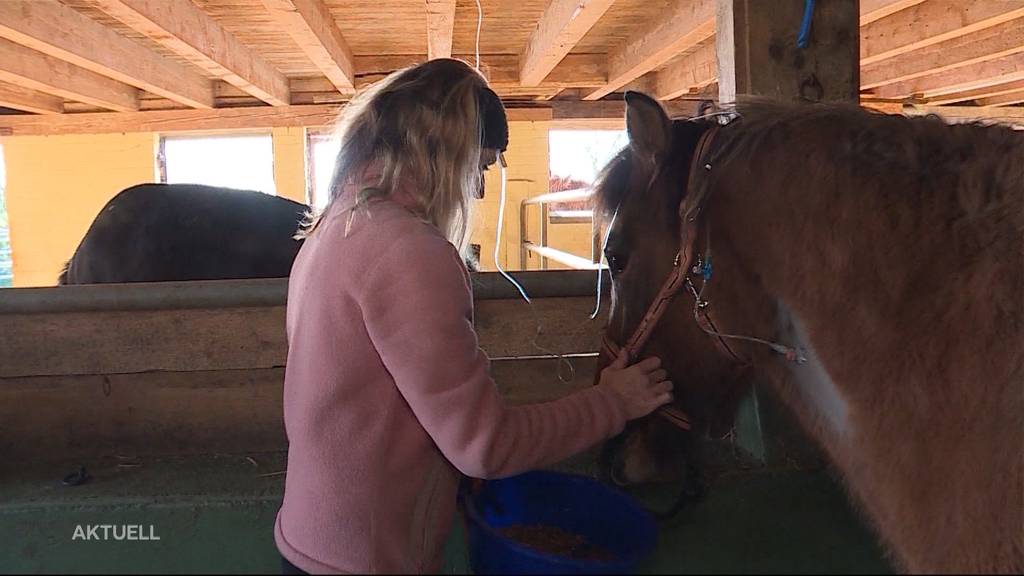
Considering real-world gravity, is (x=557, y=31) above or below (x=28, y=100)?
below

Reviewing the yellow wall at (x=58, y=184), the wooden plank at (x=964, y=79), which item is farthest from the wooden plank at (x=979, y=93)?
the yellow wall at (x=58, y=184)

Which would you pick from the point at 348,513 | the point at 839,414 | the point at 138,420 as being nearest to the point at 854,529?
the point at 839,414

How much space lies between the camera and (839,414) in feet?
3.13

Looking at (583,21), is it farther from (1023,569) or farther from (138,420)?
(1023,569)

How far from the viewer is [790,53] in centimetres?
161

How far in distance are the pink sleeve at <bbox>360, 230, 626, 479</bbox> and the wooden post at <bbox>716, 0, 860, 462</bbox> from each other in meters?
0.86

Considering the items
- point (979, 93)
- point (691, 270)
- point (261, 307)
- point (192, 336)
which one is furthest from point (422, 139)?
point (979, 93)

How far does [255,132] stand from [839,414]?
19.6 ft

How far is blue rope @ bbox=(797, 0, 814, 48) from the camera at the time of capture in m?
1.57

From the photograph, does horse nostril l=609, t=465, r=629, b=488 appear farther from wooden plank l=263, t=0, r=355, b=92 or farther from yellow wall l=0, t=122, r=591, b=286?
yellow wall l=0, t=122, r=591, b=286

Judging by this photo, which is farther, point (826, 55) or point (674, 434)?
point (826, 55)

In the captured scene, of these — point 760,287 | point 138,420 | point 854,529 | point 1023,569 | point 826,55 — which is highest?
point 826,55

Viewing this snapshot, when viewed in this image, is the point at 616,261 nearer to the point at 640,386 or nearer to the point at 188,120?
the point at 640,386

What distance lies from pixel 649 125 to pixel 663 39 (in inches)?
108
